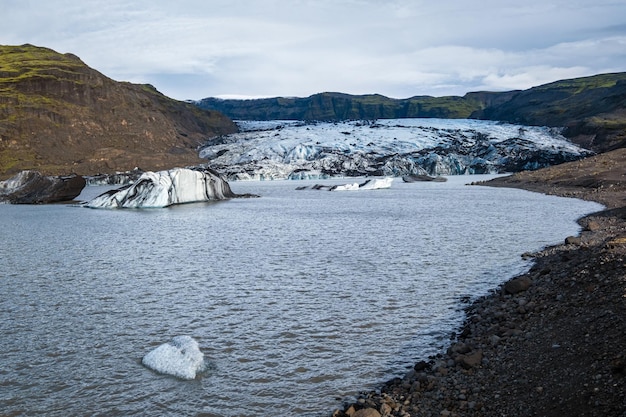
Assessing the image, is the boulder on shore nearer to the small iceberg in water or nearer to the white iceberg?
the small iceberg in water

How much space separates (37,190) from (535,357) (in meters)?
51.4

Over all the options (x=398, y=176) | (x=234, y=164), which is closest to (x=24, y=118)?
(x=234, y=164)

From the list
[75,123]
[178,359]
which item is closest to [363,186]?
[178,359]

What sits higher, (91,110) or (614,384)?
(91,110)

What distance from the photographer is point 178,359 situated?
9.42 metres

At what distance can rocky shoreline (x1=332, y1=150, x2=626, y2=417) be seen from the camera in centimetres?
682

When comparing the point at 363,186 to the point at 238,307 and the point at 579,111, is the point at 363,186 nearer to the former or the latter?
the point at 238,307

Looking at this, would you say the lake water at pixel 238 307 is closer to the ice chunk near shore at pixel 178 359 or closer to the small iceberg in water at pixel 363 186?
the ice chunk near shore at pixel 178 359

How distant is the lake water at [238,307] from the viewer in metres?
8.59

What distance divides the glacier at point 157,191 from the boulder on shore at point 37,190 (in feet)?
22.4

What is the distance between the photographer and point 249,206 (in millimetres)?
43750

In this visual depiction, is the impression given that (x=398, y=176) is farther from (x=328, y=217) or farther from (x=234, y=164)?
(x=328, y=217)

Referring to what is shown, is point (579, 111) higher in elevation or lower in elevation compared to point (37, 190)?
higher

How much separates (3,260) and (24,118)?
87950 mm
